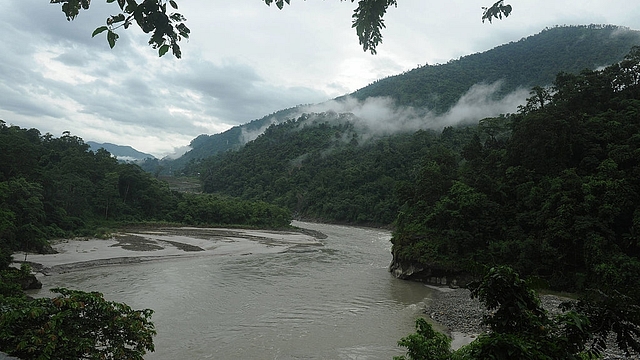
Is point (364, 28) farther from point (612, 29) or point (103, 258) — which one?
point (612, 29)

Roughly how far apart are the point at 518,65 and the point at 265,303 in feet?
476

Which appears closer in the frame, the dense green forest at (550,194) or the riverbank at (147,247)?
the dense green forest at (550,194)

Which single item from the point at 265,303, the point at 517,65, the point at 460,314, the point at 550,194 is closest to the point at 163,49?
the point at 265,303

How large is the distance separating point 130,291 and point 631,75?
109ft

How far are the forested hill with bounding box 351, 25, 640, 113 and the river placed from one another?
10197cm

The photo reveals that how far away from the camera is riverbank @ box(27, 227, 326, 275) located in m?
24.9

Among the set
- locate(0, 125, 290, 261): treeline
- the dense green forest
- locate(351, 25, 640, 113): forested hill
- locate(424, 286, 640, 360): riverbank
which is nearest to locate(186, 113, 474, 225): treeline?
locate(0, 125, 290, 261): treeline

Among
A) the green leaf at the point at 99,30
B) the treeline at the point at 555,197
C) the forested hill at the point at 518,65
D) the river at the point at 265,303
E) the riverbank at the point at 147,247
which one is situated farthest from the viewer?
the forested hill at the point at 518,65

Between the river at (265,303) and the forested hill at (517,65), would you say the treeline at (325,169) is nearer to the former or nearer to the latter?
the river at (265,303)

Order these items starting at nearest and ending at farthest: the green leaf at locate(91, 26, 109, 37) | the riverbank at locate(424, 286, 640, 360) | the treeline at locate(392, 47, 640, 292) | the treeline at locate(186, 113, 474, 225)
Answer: the green leaf at locate(91, 26, 109, 37), the riverbank at locate(424, 286, 640, 360), the treeline at locate(392, 47, 640, 292), the treeline at locate(186, 113, 474, 225)

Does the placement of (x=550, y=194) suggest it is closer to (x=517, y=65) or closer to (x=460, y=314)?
(x=460, y=314)

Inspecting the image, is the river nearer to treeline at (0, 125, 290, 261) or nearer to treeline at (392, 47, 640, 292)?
treeline at (392, 47, 640, 292)

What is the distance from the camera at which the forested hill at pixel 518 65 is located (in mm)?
108125

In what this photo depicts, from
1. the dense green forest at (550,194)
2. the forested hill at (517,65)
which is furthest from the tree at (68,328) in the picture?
the forested hill at (517,65)
